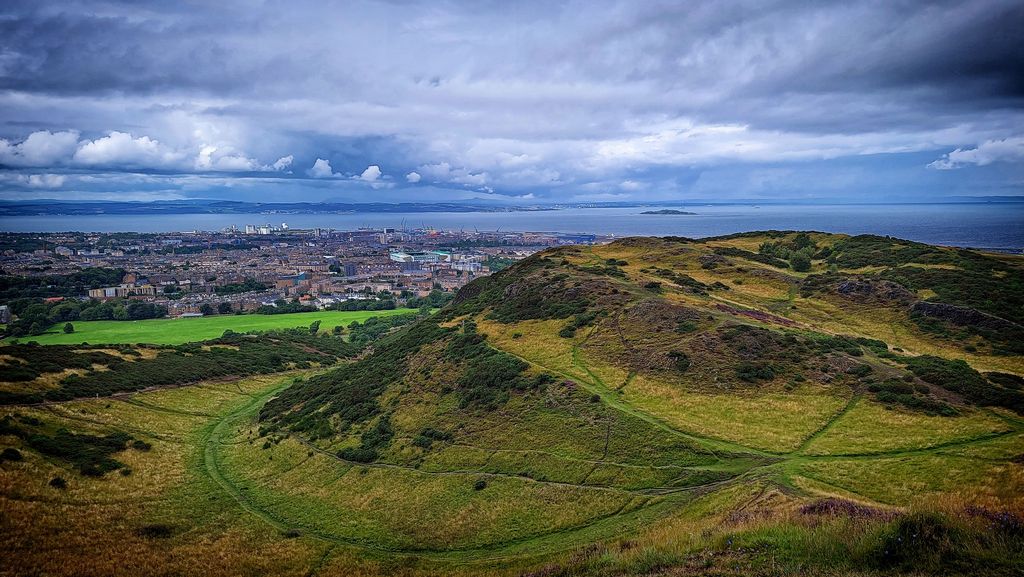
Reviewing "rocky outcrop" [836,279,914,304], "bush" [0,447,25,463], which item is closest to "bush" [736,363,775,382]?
"rocky outcrop" [836,279,914,304]

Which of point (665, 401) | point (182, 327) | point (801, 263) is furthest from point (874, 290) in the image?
point (182, 327)

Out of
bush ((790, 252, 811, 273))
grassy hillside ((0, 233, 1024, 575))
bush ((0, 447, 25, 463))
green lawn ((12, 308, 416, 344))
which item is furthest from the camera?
green lawn ((12, 308, 416, 344))

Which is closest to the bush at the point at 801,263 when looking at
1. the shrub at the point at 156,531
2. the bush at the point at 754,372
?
the bush at the point at 754,372

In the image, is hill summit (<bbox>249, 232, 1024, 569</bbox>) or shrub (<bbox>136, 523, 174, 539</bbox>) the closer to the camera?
hill summit (<bbox>249, 232, 1024, 569</bbox>)

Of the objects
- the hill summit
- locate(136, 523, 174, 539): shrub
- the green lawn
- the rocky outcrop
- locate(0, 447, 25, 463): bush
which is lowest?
the green lawn

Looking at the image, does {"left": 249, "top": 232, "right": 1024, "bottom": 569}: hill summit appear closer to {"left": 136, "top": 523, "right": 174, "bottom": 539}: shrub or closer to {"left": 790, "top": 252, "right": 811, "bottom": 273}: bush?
{"left": 790, "top": 252, "right": 811, "bottom": 273}: bush

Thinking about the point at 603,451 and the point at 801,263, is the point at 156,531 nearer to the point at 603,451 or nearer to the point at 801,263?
the point at 603,451

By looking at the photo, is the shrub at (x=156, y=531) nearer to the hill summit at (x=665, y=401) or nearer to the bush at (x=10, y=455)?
the hill summit at (x=665, y=401)
